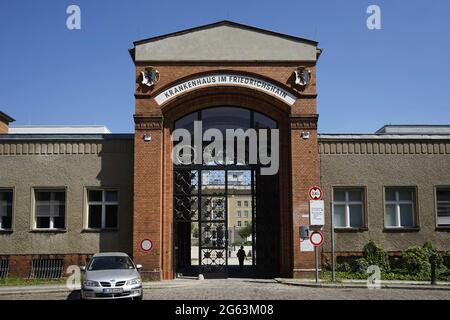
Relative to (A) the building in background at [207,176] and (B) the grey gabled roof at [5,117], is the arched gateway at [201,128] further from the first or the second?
(B) the grey gabled roof at [5,117]

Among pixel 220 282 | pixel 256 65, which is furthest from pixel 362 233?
pixel 256 65

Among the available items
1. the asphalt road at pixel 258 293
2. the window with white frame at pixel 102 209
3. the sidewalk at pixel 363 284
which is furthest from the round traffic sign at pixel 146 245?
the sidewalk at pixel 363 284

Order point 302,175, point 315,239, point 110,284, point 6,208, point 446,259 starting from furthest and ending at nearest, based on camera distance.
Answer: point 6,208 < point 446,259 < point 302,175 < point 315,239 < point 110,284

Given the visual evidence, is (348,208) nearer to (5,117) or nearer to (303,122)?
(303,122)

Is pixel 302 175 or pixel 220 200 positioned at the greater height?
pixel 302 175

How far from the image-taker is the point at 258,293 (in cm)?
1781

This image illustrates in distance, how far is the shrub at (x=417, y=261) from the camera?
884 inches

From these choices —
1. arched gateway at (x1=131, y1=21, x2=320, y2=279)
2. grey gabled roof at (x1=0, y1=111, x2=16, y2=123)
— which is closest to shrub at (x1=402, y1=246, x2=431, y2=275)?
arched gateway at (x1=131, y1=21, x2=320, y2=279)

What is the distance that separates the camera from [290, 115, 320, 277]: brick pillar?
21812mm

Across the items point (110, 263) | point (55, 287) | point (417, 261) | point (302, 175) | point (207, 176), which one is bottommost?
point (55, 287)

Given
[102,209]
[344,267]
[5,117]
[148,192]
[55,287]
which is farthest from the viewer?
[5,117]

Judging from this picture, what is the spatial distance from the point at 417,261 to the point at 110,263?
41.7 ft

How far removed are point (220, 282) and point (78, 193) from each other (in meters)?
7.18

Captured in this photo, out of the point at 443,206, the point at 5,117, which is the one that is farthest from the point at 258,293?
the point at 5,117
